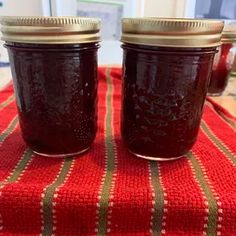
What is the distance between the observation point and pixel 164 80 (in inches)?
11.9

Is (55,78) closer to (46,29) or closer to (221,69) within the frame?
(46,29)

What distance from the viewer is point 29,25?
0.94 ft

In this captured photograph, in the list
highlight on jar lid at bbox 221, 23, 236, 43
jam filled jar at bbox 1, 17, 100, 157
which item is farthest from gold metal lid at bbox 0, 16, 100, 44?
highlight on jar lid at bbox 221, 23, 236, 43

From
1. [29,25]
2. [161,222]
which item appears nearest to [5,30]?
[29,25]

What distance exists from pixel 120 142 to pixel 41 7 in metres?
1.15

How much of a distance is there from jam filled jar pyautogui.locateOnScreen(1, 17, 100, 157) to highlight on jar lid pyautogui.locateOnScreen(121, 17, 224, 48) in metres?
0.06

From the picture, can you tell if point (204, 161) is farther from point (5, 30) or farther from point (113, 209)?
point (5, 30)

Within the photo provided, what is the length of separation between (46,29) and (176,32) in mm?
128

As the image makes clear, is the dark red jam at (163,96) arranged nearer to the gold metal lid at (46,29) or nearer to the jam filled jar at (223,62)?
the gold metal lid at (46,29)

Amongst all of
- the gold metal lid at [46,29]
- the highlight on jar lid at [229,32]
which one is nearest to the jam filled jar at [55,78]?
the gold metal lid at [46,29]

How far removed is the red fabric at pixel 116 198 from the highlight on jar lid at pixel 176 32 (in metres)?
0.14

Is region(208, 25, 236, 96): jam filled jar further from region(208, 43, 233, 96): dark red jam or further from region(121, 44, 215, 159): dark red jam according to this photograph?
region(121, 44, 215, 159): dark red jam

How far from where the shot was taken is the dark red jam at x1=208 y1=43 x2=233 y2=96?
65cm

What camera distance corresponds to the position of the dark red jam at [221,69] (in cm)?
65
